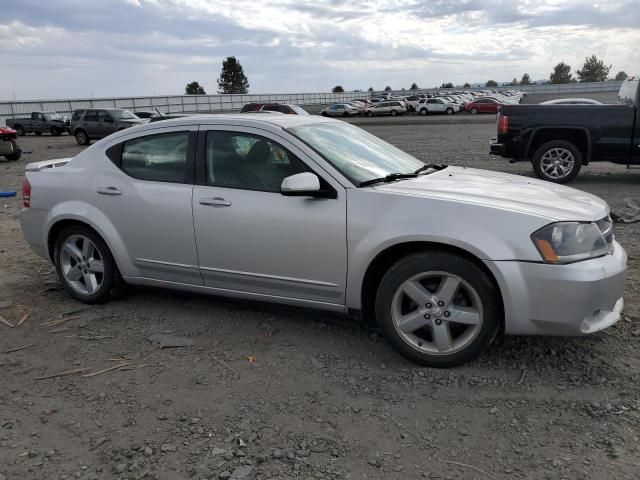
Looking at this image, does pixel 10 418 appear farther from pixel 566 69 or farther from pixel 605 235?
pixel 566 69

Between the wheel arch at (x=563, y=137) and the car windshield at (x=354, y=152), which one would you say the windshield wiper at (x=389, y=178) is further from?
the wheel arch at (x=563, y=137)

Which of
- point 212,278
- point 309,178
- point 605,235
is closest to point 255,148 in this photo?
point 309,178

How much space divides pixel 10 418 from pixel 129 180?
2.02m

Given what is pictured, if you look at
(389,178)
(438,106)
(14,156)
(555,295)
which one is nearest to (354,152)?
(389,178)

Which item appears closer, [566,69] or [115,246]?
[115,246]

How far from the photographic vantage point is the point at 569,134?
1051 cm

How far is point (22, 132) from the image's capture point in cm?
3547

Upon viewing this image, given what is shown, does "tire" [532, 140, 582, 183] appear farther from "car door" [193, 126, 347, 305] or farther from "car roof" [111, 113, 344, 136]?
"car door" [193, 126, 347, 305]

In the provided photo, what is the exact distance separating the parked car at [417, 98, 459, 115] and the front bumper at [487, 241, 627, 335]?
48.0m

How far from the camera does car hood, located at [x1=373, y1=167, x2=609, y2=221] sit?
11.3ft

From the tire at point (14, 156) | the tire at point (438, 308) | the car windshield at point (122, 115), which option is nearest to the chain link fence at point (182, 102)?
the car windshield at point (122, 115)

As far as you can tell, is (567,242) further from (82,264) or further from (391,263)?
(82,264)

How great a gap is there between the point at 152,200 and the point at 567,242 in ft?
9.76

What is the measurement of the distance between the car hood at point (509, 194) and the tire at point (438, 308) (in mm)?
425
